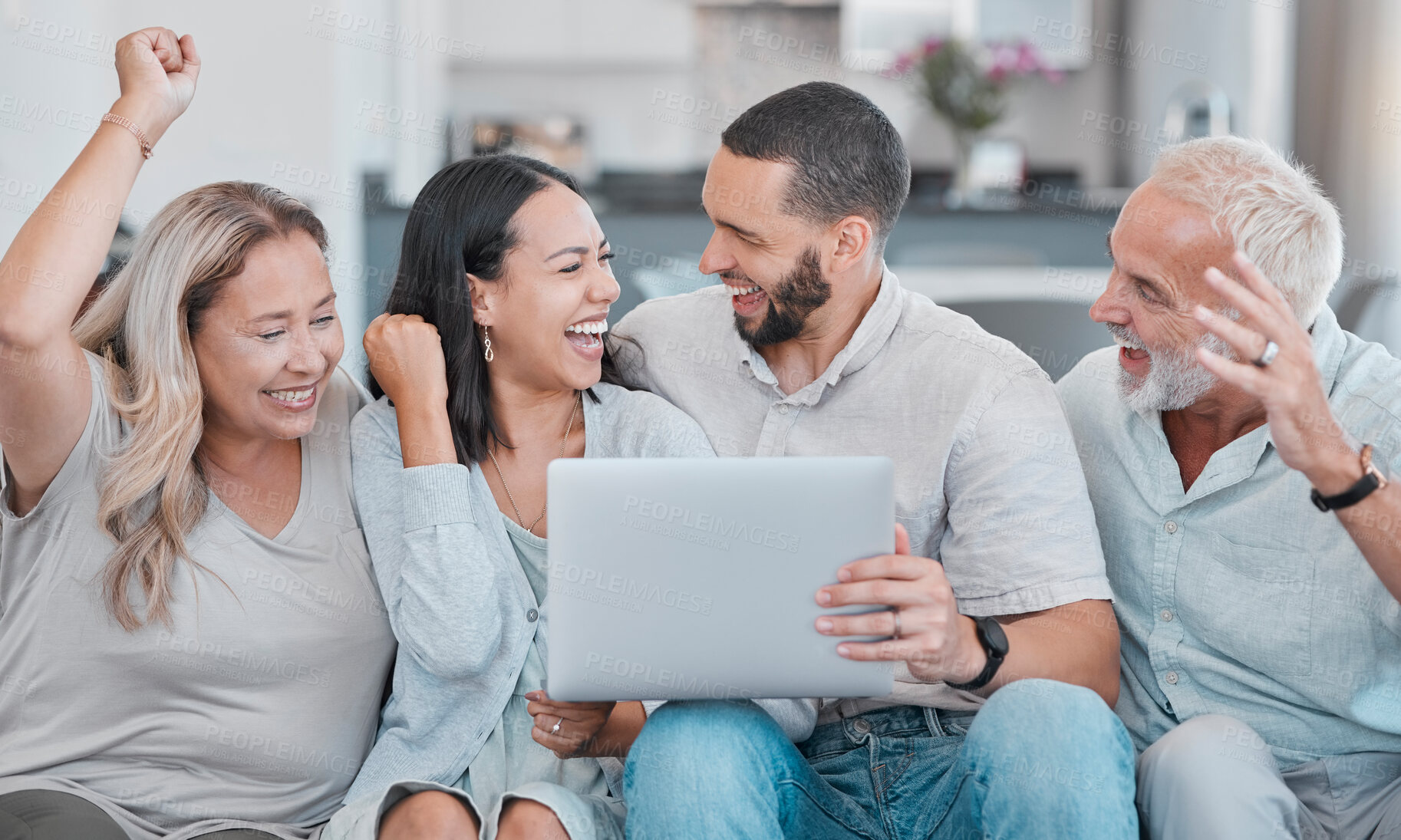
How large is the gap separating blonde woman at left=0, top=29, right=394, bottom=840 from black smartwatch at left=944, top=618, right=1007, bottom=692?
74 cm

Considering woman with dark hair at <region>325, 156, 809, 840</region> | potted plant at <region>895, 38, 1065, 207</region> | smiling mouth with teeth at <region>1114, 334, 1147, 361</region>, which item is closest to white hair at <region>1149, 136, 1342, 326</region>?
smiling mouth with teeth at <region>1114, 334, 1147, 361</region>

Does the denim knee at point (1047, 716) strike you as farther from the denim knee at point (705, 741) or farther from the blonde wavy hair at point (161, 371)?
the blonde wavy hair at point (161, 371)

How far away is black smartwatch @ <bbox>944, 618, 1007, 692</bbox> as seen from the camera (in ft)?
4.35

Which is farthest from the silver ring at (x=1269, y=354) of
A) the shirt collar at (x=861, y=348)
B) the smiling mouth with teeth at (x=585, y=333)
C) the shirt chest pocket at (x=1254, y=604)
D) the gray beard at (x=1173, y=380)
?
the smiling mouth with teeth at (x=585, y=333)

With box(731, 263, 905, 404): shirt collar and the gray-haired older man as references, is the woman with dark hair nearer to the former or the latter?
box(731, 263, 905, 404): shirt collar

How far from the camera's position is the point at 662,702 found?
1390 millimetres

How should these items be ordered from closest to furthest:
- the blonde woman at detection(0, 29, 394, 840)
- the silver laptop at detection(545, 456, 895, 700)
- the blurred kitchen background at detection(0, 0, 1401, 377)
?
the silver laptop at detection(545, 456, 895, 700)
the blonde woman at detection(0, 29, 394, 840)
the blurred kitchen background at detection(0, 0, 1401, 377)

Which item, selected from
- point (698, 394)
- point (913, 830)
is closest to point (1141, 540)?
point (913, 830)

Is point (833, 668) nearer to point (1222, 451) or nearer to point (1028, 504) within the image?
point (1028, 504)

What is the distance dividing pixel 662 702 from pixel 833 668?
0.27m

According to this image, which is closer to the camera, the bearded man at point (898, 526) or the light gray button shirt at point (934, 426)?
the bearded man at point (898, 526)

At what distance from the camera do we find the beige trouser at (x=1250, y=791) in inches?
48.6

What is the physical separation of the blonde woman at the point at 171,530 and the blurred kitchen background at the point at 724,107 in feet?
2.58

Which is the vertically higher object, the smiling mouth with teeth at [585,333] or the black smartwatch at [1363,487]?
the smiling mouth with teeth at [585,333]
